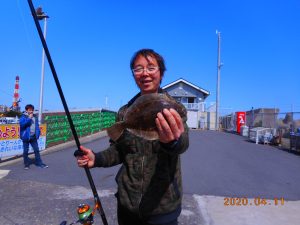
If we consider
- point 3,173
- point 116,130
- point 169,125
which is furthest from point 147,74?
point 3,173

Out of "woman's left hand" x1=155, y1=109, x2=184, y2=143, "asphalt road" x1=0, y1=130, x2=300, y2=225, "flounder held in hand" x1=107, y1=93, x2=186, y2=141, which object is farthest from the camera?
"asphalt road" x1=0, y1=130, x2=300, y2=225

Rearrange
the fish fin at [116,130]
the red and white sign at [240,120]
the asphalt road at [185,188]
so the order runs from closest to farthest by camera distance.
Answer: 1. the fish fin at [116,130]
2. the asphalt road at [185,188]
3. the red and white sign at [240,120]

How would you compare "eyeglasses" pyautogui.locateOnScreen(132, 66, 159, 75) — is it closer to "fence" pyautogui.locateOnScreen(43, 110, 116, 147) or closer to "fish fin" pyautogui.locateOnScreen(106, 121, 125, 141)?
"fish fin" pyautogui.locateOnScreen(106, 121, 125, 141)

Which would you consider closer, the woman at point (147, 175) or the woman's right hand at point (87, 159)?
the woman at point (147, 175)

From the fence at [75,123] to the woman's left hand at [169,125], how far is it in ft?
47.8

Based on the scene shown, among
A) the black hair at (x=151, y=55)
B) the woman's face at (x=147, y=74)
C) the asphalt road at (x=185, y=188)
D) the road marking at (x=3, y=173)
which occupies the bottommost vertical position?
the asphalt road at (x=185, y=188)

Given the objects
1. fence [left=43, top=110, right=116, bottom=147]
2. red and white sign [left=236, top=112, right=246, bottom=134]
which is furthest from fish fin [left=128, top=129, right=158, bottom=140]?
red and white sign [left=236, top=112, right=246, bottom=134]

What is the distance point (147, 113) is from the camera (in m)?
2.00

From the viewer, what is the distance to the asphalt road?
6020mm

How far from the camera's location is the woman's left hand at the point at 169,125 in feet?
6.09

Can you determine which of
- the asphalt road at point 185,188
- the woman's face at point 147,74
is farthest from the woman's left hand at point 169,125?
the asphalt road at point 185,188

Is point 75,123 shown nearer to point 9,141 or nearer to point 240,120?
point 9,141

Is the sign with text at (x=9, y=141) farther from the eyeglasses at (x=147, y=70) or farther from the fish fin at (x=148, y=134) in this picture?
the fish fin at (x=148, y=134)

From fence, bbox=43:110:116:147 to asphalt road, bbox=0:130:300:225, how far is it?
380cm
